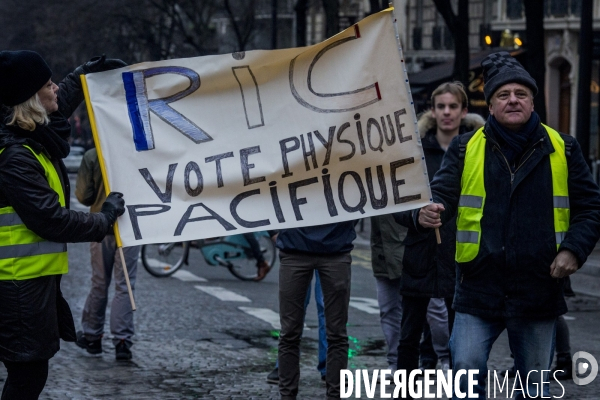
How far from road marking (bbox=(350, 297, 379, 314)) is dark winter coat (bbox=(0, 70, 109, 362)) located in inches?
272

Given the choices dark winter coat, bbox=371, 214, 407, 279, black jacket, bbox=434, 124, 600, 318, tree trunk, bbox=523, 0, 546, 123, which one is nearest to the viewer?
black jacket, bbox=434, 124, 600, 318

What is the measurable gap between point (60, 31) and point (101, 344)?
34.0 meters

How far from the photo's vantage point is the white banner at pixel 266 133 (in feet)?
→ 19.1

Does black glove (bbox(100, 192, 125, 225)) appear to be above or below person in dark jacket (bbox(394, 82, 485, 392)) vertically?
above

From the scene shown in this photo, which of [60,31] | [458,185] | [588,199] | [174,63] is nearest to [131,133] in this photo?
[174,63]

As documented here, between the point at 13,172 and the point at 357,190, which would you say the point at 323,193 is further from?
the point at 13,172

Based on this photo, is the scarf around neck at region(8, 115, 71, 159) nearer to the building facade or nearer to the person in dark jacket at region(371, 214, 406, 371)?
the person in dark jacket at region(371, 214, 406, 371)

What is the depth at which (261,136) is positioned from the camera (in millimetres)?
5918

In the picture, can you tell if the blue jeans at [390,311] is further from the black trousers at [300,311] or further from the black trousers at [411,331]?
the black trousers at [300,311]

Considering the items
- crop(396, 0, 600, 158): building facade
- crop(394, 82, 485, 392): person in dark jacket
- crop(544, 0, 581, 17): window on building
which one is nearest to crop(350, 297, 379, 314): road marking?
crop(394, 82, 485, 392): person in dark jacket

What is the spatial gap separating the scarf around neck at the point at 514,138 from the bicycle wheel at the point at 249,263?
9607mm

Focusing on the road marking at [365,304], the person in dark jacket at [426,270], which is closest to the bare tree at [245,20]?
the road marking at [365,304]

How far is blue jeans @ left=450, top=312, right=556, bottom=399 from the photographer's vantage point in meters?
4.89

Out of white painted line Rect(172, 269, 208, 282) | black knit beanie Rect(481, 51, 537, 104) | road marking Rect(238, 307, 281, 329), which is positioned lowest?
white painted line Rect(172, 269, 208, 282)
